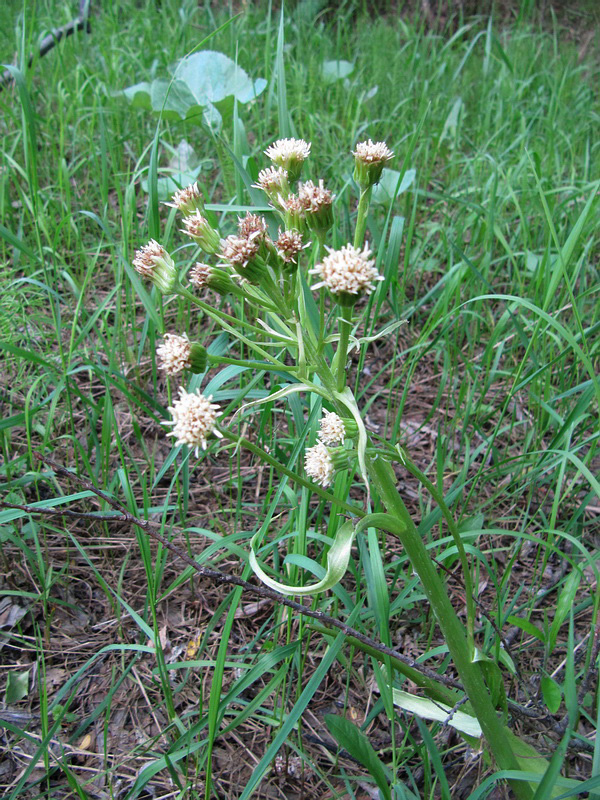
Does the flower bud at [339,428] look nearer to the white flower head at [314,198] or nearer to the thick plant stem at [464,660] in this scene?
the thick plant stem at [464,660]

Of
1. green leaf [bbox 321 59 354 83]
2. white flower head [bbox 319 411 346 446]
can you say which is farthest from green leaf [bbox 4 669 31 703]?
green leaf [bbox 321 59 354 83]

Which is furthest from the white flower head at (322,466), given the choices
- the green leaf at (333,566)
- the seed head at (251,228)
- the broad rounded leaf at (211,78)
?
the broad rounded leaf at (211,78)

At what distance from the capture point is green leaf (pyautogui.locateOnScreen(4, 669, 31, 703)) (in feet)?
5.86

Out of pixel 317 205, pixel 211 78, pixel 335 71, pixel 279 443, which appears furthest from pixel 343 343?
pixel 335 71

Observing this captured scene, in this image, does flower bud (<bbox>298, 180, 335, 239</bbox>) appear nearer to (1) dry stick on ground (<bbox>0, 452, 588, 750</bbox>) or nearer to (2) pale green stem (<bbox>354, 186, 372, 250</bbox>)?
(2) pale green stem (<bbox>354, 186, 372, 250</bbox>)

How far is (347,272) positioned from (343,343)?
0.15 metres

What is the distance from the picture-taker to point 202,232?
1512 mm

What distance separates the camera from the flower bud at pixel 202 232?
1.50 metres

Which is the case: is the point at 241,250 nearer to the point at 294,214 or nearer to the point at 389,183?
the point at 294,214

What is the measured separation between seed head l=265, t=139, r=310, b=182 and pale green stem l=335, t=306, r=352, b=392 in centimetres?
48

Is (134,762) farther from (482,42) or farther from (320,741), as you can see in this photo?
(482,42)

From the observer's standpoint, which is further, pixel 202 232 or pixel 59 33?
pixel 59 33

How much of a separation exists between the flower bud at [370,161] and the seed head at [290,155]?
0.14m

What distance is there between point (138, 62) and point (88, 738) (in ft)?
12.3
